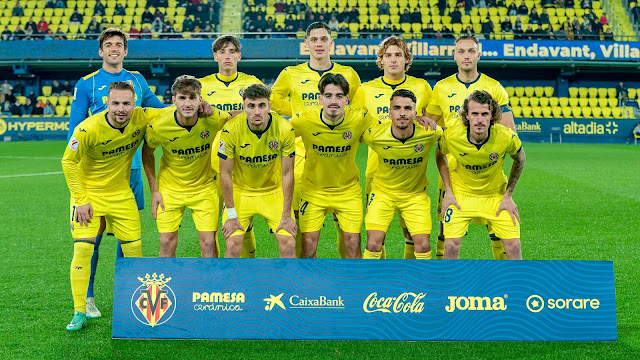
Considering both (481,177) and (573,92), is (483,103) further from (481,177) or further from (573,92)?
(573,92)

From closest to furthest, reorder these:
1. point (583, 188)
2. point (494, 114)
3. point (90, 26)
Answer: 1. point (494, 114)
2. point (583, 188)
3. point (90, 26)

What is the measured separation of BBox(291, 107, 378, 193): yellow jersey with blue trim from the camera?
19.4 feet

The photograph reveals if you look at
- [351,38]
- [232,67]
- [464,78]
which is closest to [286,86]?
[232,67]

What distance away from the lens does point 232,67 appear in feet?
21.4

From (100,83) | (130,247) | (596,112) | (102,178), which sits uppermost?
(596,112)

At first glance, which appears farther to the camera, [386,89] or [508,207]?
[386,89]

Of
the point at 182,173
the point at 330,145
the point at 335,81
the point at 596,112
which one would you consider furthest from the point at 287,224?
the point at 596,112

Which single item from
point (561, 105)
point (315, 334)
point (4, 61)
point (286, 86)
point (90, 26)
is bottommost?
point (315, 334)

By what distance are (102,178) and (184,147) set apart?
28.4 inches

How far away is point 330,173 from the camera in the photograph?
20.1 ft

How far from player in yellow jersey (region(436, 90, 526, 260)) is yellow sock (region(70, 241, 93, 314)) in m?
2.99

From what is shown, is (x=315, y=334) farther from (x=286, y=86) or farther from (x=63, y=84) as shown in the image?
(x=63, y=84)

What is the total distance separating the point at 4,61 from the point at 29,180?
16.1m

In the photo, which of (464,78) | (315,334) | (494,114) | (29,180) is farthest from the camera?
(29,180)
